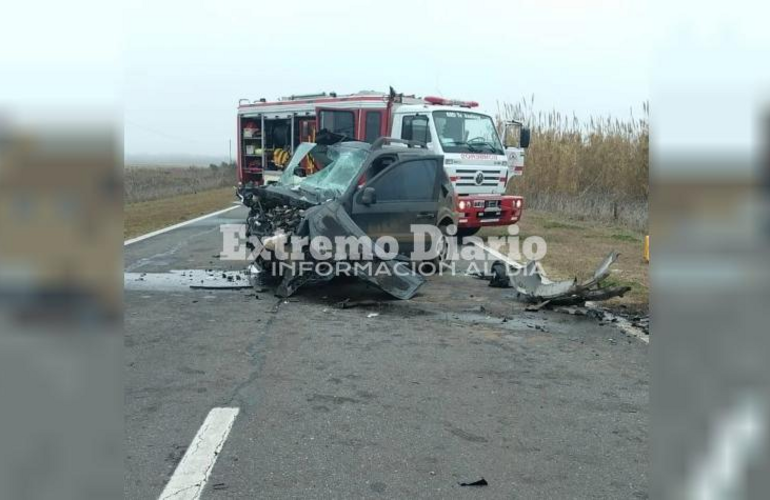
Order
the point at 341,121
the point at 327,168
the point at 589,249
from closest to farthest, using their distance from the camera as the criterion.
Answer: the point at 327,168 < the point at 589,249 < the point at 341,121

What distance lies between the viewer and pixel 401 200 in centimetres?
895

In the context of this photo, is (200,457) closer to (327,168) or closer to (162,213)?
(327,168)

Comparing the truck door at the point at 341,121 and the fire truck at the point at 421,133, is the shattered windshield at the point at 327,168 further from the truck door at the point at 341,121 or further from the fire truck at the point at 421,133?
the truck door at the point at 341,121

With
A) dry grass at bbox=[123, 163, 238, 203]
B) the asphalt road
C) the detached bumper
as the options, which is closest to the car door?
the asphalt road

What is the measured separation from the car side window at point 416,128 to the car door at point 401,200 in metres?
3.85

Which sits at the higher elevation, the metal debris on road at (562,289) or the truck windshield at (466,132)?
the truck windshield at (466,132)

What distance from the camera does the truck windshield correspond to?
13219 mm

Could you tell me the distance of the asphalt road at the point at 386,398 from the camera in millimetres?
3471

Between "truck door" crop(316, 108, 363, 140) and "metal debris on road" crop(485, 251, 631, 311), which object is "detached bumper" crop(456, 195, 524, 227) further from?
"metal debris on road" crop(485, 251, 631, 311)

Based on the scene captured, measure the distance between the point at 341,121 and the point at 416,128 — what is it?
2.76 metres

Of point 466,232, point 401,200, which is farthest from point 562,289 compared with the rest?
point 466,232

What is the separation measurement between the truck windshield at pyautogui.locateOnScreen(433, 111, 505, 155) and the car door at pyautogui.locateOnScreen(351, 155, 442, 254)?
378 cm
